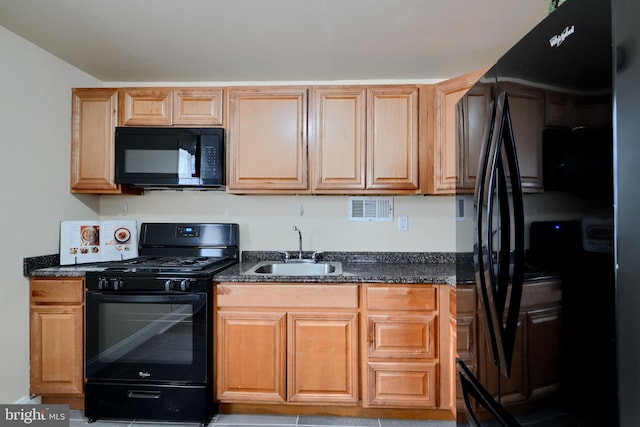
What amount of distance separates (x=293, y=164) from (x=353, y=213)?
0.64 metres

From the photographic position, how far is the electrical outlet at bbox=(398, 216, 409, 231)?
8.57 feet

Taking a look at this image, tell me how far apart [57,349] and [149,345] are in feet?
2.08

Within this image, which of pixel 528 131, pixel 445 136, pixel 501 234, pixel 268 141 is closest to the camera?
pixel 528 131

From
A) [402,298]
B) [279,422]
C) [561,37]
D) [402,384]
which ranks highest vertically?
[561,37]

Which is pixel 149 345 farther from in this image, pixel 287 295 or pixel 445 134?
pixel 445 134

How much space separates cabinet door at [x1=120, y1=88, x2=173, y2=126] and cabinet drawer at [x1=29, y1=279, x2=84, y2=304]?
1150mm

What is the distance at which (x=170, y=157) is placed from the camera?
7.68 ft

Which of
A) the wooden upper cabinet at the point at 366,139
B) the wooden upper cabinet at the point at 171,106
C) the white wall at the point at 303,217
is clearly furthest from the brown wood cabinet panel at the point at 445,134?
the wooden upper cabinet at the point at 171,106

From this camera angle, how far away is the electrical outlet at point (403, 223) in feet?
8.57

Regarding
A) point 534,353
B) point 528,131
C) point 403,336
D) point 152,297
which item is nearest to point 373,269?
point 403,336

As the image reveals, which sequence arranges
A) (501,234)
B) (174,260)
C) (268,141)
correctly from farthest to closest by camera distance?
(174,260) → (268,141) → (501,234)

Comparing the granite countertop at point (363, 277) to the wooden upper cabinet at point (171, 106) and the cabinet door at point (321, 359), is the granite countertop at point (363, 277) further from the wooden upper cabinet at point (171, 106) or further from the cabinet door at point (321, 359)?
the wooden upper cabinet at point (171, 106)

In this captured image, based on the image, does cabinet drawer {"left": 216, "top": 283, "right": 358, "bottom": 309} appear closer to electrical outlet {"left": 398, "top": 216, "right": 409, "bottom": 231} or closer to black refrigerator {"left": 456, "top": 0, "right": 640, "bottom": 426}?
electrical outlet {"left": 398, "top": 216, "right": 409, "bottom": 231}

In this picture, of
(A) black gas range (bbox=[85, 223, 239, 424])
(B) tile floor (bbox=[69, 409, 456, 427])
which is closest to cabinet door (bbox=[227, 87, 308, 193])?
(A) black gas range (bbox=[85, 223, 239, 424])
